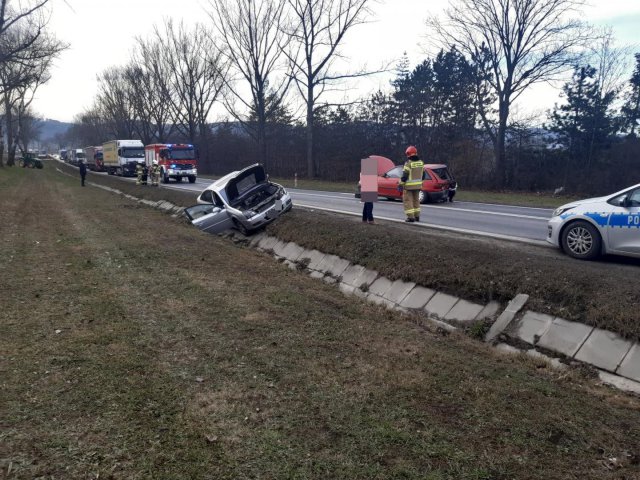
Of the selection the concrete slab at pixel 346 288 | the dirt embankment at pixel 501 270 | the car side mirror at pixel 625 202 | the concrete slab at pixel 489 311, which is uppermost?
the car side mirror at pixel 625 202

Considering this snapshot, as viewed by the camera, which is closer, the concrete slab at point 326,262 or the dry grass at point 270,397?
the dry grass at point 270,397

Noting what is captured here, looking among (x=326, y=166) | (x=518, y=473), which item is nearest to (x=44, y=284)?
(x=518, y=473)

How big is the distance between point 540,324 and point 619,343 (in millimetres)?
839

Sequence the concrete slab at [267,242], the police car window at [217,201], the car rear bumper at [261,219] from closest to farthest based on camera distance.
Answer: the concrete slab at [267,242] → the car rear bumper at [261,219] → the police car window at [217,201]

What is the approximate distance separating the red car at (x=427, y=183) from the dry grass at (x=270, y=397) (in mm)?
11320

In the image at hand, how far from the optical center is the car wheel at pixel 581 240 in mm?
7246

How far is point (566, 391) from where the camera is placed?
423cm

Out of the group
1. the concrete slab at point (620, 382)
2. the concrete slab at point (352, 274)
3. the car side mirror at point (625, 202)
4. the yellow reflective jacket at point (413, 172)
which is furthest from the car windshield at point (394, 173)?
the concrete slab at point (620, 382)

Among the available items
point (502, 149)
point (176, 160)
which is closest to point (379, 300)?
point (502, 149)

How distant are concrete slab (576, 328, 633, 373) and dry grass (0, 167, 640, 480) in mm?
314

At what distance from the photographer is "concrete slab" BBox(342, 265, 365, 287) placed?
325 inches

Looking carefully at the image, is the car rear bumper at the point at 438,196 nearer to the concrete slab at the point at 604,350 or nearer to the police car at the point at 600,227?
the police car at the point at 600,227

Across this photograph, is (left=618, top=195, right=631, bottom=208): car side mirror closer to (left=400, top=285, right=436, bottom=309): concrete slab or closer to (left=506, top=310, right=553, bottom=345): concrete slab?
(left=506, top=310, right=553, bottom=345): concrete slab

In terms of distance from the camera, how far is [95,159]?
188 ft
